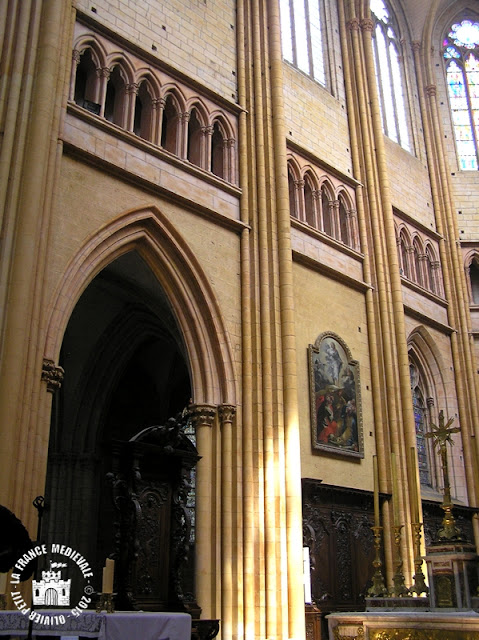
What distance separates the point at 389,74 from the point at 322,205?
7.14 meters

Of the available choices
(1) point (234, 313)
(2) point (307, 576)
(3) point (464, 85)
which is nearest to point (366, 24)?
(3) point (464, 85)

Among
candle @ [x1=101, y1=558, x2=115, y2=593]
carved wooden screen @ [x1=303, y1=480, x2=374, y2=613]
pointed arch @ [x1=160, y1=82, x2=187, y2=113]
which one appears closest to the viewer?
candle @ [x1=101, y1=558, x2=115, y2=593]

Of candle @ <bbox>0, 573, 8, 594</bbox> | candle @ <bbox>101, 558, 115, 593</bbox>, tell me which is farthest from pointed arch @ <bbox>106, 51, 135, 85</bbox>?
candle @ <bbox>101, 558, 115, 593</bbox>

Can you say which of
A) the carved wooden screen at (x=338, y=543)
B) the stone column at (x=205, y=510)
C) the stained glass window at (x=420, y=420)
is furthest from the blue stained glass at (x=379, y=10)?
the stone column at (x=205, y=510)

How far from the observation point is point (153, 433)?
11859 millimetres

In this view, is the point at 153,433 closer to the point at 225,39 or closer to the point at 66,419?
the point at 66,419

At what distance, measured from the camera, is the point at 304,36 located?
1862 centimetres

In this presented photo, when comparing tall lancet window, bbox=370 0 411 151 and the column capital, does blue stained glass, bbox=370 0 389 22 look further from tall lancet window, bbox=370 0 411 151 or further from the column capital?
the column capital

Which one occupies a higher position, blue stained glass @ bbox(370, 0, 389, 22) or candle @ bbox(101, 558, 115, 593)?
blue stained glass @ bbox(370, 0, 389, 22)

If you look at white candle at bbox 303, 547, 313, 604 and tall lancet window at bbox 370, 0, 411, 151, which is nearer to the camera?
white candle at bbox 303, 547, 313, 604

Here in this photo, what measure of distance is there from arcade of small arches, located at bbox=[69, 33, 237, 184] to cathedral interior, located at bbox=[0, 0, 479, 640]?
5 cm

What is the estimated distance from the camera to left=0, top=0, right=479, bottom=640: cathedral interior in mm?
10414

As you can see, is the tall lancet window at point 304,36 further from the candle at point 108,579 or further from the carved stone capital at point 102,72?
the candle at point 108,579

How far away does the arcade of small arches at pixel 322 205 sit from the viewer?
16062 millimetres
